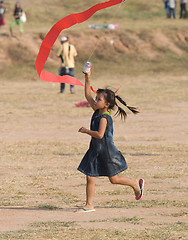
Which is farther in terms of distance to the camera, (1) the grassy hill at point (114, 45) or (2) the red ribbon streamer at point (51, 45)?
(1) the grassy hill at point (114, 45)

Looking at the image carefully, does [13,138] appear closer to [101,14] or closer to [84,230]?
[84,230]

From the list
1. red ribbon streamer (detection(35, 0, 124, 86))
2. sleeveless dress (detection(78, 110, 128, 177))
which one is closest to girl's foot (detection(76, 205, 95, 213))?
sleeveless dress (detection(78, 110, 128, 177))

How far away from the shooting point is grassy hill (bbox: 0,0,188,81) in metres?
30.6

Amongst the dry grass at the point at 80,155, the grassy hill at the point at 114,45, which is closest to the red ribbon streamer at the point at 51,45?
the dry grass at the point at 80,155

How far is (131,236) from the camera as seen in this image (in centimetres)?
564

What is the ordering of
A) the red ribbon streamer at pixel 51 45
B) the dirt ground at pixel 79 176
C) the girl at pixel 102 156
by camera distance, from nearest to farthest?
the dirt ground at pixel 79 176
the girl at pixel 102 156
the red ribbon streamer at pixel 51 45

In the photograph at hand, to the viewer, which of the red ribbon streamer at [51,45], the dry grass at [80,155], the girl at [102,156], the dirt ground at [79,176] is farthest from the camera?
the red ribbon streamer at [51,45]

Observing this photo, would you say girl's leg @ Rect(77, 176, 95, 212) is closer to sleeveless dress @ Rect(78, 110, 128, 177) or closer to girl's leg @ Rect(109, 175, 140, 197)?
sleeveless dress @ Rect(78, 110, 128, 177)

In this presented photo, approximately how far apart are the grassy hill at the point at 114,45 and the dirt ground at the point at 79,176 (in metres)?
12.0

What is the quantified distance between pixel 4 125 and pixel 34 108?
3252 mm

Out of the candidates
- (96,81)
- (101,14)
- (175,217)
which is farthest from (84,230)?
(101,14)

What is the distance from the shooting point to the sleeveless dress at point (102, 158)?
6.71m

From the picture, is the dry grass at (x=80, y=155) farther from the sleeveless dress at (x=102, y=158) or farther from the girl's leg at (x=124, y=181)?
the sleeveless dress at (x=102, y=158)

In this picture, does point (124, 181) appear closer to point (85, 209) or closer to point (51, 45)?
point (85, 209)
